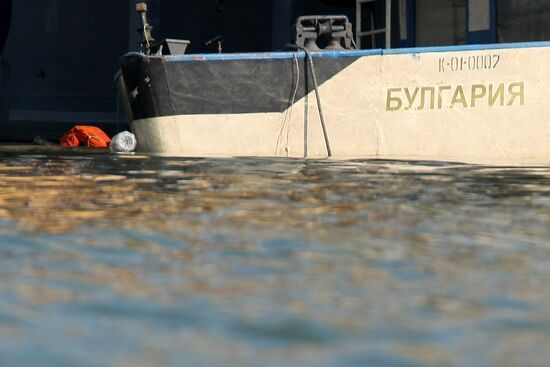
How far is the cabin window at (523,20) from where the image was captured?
12.3 meters

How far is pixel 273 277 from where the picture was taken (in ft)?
10.0

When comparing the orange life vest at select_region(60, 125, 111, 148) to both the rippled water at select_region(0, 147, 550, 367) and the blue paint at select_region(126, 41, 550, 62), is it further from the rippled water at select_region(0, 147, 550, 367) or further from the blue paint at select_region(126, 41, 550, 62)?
the rippled water at select_region(0, 147, 550, 367)

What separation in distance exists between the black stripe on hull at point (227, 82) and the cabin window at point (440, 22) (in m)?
2.89

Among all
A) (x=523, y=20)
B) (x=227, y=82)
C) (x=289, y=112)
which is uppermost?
(x=523, y=20)

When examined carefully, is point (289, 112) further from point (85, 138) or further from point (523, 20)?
point (85, 138)

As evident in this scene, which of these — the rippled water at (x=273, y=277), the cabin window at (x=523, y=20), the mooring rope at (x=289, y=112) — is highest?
the cabin window at (x=523, y=20)

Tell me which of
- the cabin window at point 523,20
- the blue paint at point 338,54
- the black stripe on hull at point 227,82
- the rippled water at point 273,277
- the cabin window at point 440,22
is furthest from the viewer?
the cabin window at point 440,22

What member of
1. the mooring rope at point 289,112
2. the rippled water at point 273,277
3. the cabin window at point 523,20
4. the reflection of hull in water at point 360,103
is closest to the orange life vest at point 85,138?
the reflection of hull in water at point 360,103

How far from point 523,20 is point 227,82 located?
3764mm

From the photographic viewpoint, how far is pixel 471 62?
1076cm

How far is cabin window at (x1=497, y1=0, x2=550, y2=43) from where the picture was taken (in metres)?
12.3

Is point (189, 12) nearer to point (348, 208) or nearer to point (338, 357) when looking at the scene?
point (348, 208)

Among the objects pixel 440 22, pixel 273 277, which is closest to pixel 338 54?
pixel 440 22

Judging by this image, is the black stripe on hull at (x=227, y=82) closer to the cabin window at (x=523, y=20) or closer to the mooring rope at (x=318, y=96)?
the mooring rope at (x=318, y=96)
